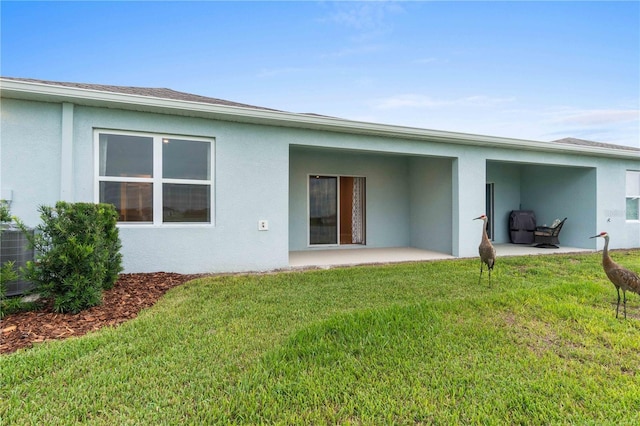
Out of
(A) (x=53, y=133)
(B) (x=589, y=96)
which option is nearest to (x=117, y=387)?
(A) (x=53, y=133)

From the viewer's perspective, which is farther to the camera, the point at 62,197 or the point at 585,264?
the point at 585,264

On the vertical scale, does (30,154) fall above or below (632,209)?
above

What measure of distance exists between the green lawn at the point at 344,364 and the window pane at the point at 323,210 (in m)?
4.99

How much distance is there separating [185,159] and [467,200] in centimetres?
667

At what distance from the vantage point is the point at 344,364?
94.0 inches

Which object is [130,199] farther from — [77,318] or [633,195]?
[633,195]

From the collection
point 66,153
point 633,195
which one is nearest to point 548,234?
point 633,195

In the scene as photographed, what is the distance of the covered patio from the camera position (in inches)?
266

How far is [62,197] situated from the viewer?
185 inches

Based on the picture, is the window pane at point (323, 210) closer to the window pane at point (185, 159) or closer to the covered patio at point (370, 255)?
the covered patio at point (370, 255)

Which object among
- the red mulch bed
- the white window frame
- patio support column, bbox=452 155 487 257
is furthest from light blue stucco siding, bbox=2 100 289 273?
the white window frame

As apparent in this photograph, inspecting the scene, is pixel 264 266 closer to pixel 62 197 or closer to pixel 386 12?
pixel 62 197

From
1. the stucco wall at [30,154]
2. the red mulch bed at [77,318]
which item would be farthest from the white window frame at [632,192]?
the stucco wall at [30,154]

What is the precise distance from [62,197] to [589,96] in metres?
16.4
